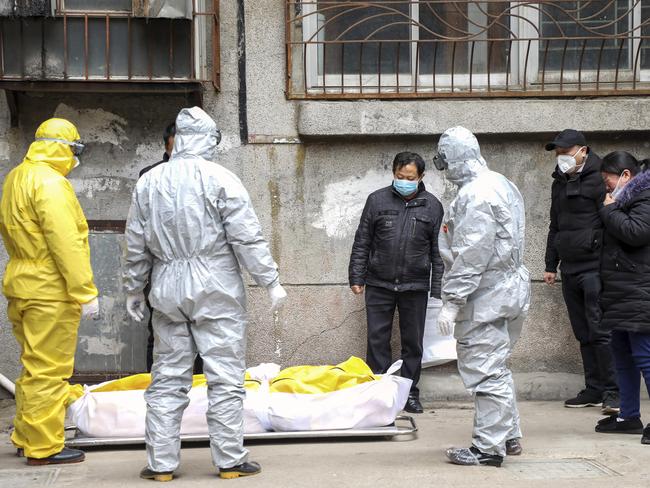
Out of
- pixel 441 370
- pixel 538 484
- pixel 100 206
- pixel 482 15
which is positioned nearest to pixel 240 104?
pixel 100 206

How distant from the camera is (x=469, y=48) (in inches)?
316

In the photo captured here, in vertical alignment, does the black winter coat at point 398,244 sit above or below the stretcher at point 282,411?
above

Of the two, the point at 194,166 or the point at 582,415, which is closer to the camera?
the point at 194,166

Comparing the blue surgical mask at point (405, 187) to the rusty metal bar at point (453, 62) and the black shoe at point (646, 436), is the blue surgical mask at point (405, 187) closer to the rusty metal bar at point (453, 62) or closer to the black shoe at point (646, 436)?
the rusty metal bar at point (453, 62)

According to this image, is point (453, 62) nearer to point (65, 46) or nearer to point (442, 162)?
point (442, 162)

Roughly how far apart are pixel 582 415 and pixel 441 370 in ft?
3.69

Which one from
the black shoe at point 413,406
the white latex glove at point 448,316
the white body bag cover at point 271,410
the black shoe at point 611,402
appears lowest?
the black shoe at point 413,406

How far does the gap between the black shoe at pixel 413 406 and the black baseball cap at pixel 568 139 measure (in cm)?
192

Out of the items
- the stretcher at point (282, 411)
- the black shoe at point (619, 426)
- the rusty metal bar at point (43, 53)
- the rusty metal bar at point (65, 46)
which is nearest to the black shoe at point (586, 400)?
the black shoe at point (619, 426)

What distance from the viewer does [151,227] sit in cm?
539

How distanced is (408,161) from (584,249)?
1.31 meters

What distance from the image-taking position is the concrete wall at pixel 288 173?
7758mm

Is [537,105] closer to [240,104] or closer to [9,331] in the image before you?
[240,104]

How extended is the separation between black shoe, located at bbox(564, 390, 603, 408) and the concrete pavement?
63cm
